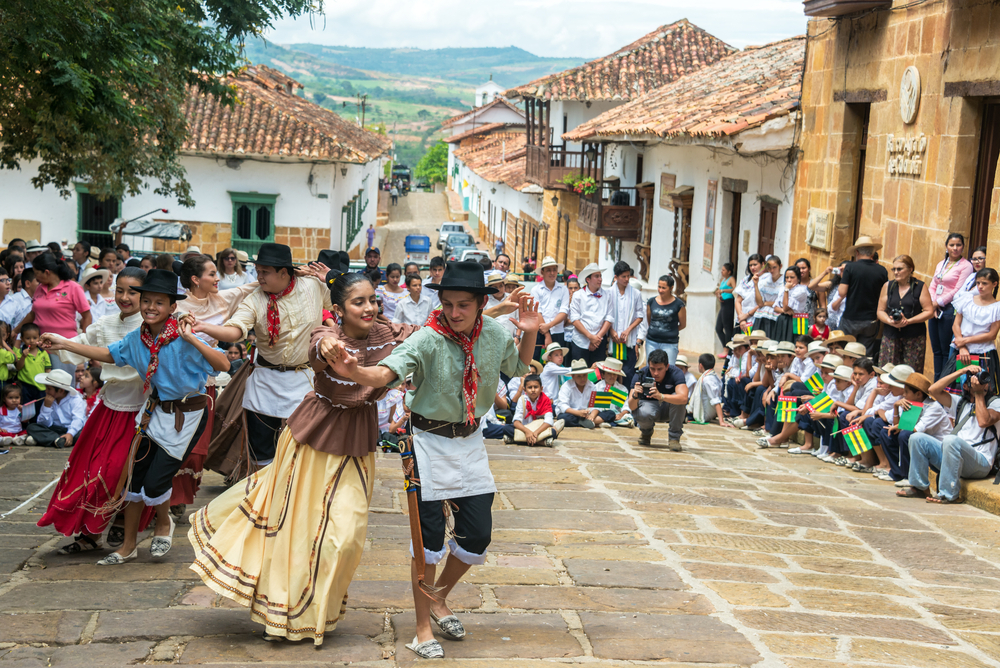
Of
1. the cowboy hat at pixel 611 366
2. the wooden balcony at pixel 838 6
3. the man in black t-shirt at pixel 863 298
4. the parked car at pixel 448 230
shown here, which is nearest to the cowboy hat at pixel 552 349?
the cowboy hat at pixel 611 366

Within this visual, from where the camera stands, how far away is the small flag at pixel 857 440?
8.97 meters

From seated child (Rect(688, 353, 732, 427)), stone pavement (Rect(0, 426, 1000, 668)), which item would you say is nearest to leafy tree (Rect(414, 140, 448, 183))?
seated child (Rect(688, 353, 732, 427))

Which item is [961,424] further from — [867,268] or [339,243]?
[339,243]

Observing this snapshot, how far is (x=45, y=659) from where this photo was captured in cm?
391

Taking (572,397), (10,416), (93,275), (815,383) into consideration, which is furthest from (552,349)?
(10,416)

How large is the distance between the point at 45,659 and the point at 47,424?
5.83 m

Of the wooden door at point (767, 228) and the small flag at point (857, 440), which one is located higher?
the wooden door at point (767, 228)

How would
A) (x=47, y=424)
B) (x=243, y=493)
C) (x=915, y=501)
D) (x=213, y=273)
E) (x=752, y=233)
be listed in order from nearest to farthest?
1. (x=243, y=493)
2. (x=213, y=273)
3. (x=915, y=501)
4. (x=47, y=424)
5. (x=752, y=233)

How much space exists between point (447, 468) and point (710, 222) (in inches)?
554

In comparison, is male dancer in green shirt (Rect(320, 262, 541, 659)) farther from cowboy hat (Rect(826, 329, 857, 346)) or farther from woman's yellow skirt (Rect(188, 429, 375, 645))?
cowboy hat (Rect(826, 329, 857, 346))

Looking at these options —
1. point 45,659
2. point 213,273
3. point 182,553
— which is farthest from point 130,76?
point 45,659

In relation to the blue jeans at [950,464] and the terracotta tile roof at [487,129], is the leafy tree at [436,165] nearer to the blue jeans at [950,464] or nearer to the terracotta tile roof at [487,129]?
the terracotta tile roof at [487,129]

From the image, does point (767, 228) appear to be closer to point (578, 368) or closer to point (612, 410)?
point (612, 410)

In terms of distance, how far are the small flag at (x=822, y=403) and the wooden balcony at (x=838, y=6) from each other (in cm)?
468
